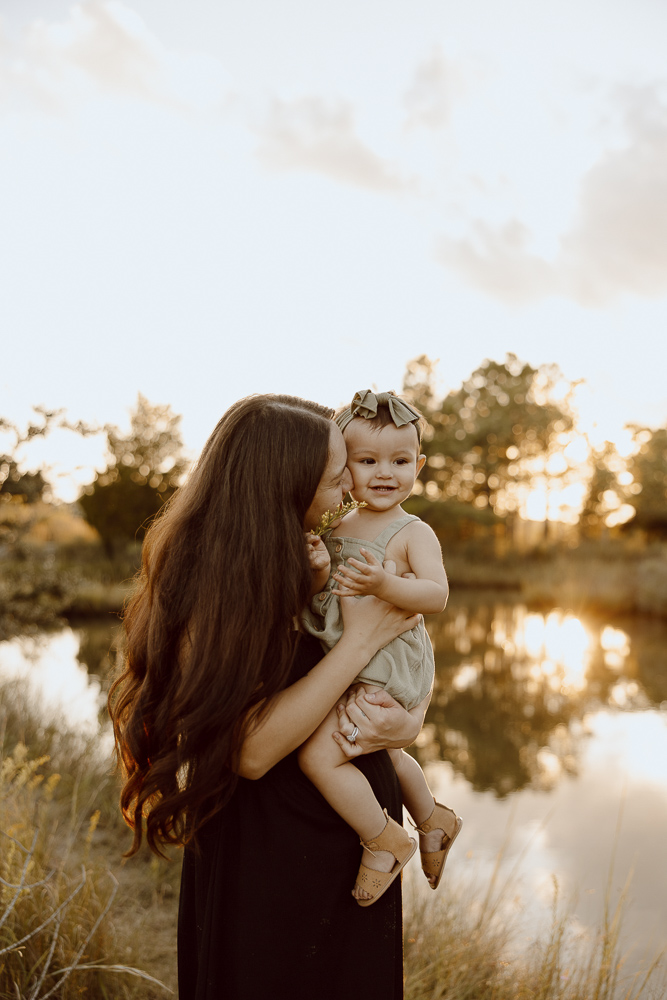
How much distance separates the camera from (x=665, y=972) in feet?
10.4

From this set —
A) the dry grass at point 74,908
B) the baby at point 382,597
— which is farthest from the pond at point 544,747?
the baby at point 382,597

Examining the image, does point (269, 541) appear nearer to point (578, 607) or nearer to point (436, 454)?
point (578, 607)

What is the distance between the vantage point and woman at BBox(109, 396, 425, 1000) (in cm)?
146

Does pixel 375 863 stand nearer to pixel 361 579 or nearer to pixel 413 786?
pixel 413 786

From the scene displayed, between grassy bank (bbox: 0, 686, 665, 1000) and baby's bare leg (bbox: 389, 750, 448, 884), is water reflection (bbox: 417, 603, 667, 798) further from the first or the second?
baby's bare leg (bbox: 389, 750, 448, 884)

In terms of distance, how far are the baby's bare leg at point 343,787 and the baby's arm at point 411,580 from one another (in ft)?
0.99

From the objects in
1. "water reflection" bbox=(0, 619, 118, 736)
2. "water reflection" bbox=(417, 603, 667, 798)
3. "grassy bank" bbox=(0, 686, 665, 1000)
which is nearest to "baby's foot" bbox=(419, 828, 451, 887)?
"grassy bank" bbox=(0, 686, 665, 1000)

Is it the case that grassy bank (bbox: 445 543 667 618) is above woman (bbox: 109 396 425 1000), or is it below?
below

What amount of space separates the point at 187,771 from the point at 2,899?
162cm

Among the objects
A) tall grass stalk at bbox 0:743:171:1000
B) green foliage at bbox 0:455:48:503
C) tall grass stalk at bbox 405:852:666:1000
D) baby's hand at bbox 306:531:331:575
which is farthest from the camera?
green foliage at bbox 0:455:48:503

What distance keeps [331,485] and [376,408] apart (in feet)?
1.37

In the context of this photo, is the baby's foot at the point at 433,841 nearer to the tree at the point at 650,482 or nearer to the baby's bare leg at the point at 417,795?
the baby's bare leg at the point at 417,795

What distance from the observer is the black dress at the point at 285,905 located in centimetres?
151

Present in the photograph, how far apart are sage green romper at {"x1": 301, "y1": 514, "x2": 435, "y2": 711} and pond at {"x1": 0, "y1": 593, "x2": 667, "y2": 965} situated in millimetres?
2258
